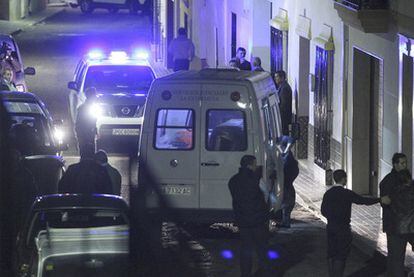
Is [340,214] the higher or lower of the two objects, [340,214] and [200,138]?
the lower

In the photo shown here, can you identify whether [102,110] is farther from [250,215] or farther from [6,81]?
[250,215]

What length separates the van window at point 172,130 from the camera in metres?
16.4

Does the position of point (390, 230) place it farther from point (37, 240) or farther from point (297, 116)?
point (297, 116)

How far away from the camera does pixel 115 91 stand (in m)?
26.1

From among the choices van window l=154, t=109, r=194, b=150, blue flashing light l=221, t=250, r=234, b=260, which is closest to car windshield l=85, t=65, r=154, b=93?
van window l=154, t=109, r=194, b=150

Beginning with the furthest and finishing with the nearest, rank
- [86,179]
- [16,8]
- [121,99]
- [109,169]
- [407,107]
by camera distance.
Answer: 1. [16,8]
2. [121,99]
3. [407,107]
4. [109,169]
5. [86,179]

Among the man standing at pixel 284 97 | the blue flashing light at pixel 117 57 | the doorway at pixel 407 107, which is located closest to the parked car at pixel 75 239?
the doorway at pixel 407 107

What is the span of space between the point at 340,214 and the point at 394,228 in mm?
618

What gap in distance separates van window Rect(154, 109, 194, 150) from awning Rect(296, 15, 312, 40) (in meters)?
8.93

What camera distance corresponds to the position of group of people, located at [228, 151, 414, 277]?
1370 centimetres

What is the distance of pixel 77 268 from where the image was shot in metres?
12.9

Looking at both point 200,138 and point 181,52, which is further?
point 181,52

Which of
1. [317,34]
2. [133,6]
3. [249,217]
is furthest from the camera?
[133,6]

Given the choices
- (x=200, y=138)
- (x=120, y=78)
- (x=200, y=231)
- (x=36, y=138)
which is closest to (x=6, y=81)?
(x=120, y=78)
